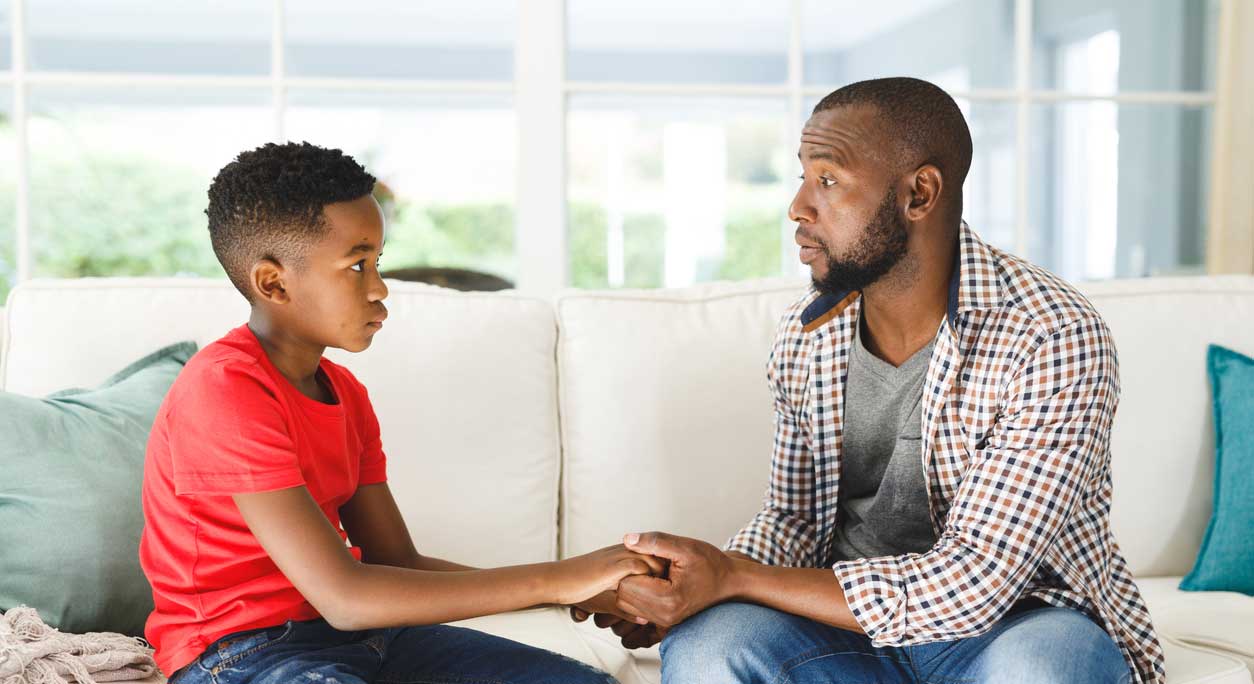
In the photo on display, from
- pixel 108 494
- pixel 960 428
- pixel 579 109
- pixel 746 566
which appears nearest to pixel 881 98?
pixel 960 428

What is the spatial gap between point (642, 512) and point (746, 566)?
0.46m

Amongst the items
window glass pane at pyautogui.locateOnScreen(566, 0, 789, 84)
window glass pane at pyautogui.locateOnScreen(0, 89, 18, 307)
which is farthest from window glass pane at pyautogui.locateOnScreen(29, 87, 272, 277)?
window glass pane at pyautogui.locateOnScreen(566, 0, 789, 84)

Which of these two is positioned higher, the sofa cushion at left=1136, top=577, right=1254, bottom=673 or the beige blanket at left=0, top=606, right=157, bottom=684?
the beige blanket at left=0, top=606, right=157, bottom=684

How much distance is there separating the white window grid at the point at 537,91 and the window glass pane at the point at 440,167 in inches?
46.1

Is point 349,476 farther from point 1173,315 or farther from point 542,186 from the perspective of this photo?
point 1173,315

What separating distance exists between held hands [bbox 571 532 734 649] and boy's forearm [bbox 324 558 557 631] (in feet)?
0.36

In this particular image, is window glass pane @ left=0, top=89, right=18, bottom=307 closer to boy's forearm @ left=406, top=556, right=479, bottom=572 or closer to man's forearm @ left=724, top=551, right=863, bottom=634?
boy's forearm @ left=406, top=556, right=479, bottom=572

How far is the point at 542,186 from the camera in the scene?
2461mm

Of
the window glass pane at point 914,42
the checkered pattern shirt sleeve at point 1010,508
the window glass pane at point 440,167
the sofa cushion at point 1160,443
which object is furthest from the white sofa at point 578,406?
the window glass pane at point 440,167

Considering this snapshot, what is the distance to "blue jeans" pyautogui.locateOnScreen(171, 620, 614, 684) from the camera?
3.79 ft

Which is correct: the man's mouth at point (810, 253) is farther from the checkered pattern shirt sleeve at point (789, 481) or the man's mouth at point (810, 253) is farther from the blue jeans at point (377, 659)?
the blue jeans at point (377, 659)

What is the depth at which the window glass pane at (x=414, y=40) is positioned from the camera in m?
4.71

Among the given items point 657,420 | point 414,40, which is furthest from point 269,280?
point 414,40

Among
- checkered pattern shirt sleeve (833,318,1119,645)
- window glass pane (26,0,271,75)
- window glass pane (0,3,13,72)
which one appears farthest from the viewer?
window glass pane (0,3,13,72)
